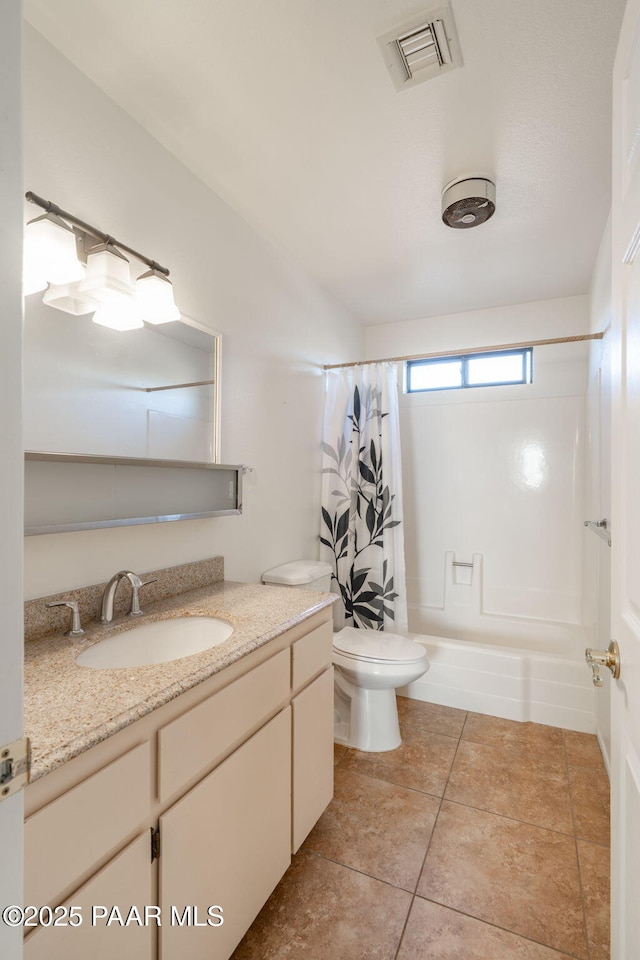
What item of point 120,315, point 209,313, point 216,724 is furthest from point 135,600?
point 209,313

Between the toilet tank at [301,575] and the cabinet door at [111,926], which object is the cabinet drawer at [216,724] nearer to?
the cabinet door at [111,926]

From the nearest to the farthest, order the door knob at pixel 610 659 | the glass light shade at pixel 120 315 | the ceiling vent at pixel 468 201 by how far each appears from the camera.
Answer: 1. the door knob at pixel 610 659
2. the glass light shade at pixel 120 315
3. the ceiling vent at pixel 468 201

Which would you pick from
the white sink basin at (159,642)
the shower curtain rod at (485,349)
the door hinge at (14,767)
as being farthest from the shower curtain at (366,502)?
the door hinge at (14,767)

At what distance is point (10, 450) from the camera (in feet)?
1.49

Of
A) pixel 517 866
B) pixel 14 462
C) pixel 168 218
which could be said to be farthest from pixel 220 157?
pixel 517 866

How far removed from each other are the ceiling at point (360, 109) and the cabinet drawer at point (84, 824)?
178 centimetres

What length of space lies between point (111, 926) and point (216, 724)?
36 centimetres

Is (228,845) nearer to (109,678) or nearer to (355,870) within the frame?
(109,678)

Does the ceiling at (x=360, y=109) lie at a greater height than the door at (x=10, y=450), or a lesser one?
greater

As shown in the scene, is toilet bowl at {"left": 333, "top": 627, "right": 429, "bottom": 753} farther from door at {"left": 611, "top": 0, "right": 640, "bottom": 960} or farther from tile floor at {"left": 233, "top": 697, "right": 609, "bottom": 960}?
door at {"left": 611, "top": 0, "right": 640, "bottom": 960}

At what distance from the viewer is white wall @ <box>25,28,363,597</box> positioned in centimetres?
123

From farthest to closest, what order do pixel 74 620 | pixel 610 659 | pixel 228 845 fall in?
pixel 74 620, pixel 228 845, pixel 610 659

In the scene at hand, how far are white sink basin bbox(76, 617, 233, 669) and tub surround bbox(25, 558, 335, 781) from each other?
0.07ft

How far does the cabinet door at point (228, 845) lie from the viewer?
0.92 metres
